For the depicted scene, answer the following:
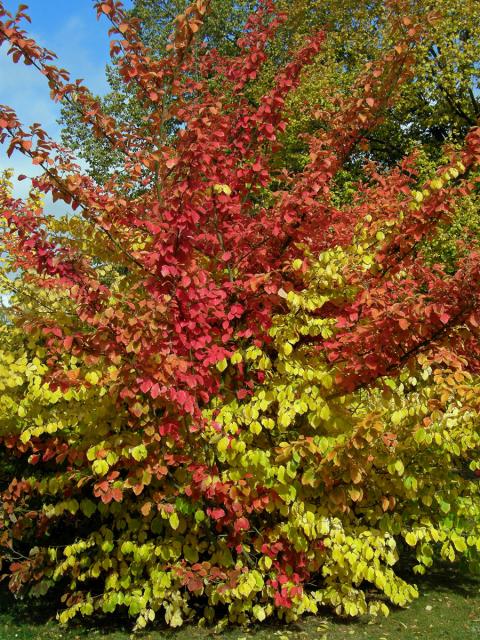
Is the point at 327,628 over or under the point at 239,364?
under

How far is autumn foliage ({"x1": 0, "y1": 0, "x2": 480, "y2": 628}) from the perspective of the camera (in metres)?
3.36

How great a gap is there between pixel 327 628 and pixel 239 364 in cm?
194

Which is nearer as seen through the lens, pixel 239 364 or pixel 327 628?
pixel 239 364

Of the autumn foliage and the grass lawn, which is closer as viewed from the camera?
the autumn foliage

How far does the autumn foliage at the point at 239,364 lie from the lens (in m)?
3.36

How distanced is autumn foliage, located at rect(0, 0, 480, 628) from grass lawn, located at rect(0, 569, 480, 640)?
0.17 m

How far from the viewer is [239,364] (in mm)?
3924

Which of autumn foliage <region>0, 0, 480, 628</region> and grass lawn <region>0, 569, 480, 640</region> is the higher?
autumn foliage <region>0, 0, 480, 628</region>

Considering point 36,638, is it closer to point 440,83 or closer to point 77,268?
point 77,268

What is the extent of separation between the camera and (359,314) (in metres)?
3.94

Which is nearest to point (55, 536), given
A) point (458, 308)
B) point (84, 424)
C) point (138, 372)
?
point (84, 424)

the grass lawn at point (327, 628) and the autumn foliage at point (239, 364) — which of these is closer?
the autumn foliage at point (239, 364)

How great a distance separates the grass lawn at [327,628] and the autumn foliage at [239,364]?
0.17m

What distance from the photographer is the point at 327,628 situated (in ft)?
13.9
